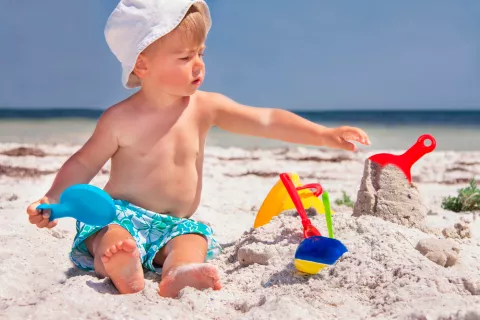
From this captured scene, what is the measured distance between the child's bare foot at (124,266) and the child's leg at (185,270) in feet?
0.28

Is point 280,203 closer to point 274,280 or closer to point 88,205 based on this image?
point 274,280

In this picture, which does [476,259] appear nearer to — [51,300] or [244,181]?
[51,300]

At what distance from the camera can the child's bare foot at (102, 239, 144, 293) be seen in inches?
77.6

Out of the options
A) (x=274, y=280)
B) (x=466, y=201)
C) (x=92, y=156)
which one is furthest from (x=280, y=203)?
(x=466, y=201)

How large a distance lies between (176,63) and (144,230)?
2.05 feet

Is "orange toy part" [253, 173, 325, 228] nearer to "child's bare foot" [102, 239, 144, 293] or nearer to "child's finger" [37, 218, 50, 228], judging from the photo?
"child's bare foot" [102, 239, 144, 293]

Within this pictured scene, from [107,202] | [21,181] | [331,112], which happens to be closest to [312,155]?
[21,181]

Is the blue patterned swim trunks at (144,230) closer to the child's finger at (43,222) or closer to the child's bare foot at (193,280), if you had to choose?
the child's finger at (43,222)

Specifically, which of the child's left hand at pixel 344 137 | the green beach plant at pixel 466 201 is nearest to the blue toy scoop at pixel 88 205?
the child's left hand at pixel 344 137

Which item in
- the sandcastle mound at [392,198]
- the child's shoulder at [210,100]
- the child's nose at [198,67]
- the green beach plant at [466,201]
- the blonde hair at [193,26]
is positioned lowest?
the green beach plant at [466,201]

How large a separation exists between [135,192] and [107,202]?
35 cm

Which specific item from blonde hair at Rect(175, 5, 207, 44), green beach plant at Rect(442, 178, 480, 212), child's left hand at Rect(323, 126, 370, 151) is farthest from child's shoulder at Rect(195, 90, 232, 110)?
green beach plant at Rect(442, 178, 480, 212)

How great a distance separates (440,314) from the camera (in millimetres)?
1476

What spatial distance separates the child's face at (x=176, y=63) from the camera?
2.20 meters
